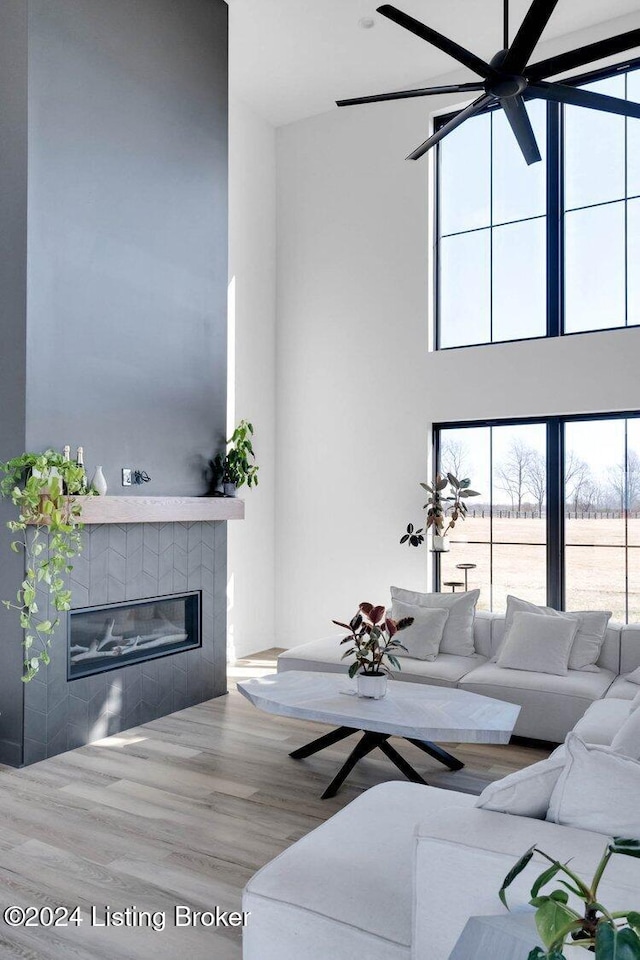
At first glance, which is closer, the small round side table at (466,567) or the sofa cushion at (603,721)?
the sofa cushion at (603,721)

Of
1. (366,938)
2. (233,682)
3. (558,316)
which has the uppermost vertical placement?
(558,316)

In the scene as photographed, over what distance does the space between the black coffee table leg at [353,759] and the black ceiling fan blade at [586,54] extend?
10.3 feet

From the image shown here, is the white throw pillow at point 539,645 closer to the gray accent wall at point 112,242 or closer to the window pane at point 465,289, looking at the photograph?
the gray accent wall at point 112,242

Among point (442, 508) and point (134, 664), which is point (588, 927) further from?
point (442, 508)

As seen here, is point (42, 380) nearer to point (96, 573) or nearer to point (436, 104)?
point (96, 573)

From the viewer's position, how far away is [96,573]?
14.3ft

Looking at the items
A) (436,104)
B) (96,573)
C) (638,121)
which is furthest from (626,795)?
(436,104)

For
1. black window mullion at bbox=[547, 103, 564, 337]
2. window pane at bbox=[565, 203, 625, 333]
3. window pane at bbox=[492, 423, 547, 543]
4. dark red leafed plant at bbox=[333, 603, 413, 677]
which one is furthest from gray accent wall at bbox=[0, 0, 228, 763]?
window pane at bbox=[565, 203, 625, 333]

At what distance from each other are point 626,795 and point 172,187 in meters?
4.63

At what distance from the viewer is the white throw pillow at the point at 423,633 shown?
488 centimetres

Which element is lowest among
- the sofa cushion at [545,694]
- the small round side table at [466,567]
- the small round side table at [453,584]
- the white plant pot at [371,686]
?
the sofa cushion at [545,694]

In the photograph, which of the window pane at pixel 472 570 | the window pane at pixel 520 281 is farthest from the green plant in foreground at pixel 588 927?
the window pane at pixel 520 281

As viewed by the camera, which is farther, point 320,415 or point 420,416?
point 320,415

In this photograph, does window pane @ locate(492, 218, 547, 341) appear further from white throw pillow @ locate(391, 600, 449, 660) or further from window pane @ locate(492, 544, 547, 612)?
white throw pillow @ locate(391, 600, 449, 660)
